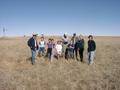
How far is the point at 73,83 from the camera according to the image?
9930mm

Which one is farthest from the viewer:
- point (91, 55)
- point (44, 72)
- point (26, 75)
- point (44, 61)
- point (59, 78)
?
point (44, 61)

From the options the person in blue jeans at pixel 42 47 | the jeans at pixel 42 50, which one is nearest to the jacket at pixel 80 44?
the person in blue jeans at pixel 42 47

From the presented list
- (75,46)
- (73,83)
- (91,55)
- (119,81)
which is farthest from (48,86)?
(75,46)

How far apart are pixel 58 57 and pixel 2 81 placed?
7387 millimetres

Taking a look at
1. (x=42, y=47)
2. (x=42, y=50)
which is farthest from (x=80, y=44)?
(x=42, y=50)

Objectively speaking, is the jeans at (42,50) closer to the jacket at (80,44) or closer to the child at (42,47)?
the child at (42,47)

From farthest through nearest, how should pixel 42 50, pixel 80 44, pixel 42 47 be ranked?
pixel 42 50 → pixel 42 47 → pixel 80 44

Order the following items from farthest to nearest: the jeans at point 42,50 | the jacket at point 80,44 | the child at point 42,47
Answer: the jeans at point 42,50, the child at point 42,47, the jacket at point 80,44

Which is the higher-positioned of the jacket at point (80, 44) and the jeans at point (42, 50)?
the jacket at point (80, 44)

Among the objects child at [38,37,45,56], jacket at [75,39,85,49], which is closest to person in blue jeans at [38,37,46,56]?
child at [38,37,45,56]

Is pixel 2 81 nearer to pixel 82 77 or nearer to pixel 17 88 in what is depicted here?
pixel 17 88

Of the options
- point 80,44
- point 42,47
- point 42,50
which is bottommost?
point 42,50

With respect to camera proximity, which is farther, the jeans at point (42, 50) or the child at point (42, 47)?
the jeans at point (42, 50)

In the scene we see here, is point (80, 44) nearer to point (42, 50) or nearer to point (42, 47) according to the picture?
point (42, 47)
